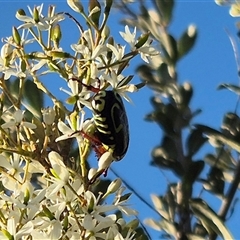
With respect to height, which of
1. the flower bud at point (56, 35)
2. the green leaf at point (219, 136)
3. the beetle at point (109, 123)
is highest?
the flower bud at point (56, 35)

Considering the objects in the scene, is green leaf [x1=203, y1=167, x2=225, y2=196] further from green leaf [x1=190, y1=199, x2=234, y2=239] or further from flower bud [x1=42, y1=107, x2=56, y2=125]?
flower bud [x1=42, y1=107, x2=56, y2=125]

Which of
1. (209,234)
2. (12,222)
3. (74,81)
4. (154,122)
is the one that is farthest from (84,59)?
(154,122)

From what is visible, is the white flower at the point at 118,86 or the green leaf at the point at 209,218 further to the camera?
the green leaf at the point at 209,218

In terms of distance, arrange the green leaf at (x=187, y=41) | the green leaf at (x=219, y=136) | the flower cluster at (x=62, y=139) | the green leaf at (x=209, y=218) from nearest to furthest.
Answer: the flower cluster at (x=62, y=139), the green leaf at (x=209, y=218), the green leaf at (x=219, y=136), the green leaf at (x=187, y=41)

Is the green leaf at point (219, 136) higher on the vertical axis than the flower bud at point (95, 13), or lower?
lower

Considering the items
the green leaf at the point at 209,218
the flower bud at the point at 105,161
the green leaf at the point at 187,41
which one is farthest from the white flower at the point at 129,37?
the green leaf at the point at 187,41

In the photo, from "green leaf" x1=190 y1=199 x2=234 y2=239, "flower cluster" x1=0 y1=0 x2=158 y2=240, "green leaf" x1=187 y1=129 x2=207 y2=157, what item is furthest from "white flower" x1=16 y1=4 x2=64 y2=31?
"green leaf" x1=187 y1=129 x2=207 y2=157

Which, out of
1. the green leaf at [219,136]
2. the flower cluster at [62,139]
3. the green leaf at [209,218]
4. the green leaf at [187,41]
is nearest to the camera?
the flower cluster at [62,139]

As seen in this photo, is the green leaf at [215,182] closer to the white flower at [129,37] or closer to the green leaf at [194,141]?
the green leaf at [194,141]

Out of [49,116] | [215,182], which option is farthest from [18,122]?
[215,182]

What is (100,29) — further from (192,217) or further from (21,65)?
(192,217)
